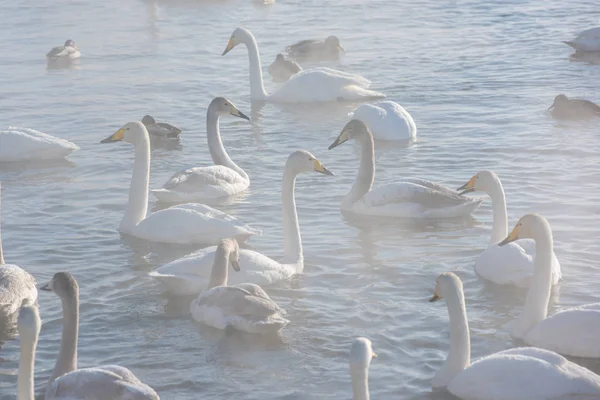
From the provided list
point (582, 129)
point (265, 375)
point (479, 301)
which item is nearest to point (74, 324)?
point (265, 375)

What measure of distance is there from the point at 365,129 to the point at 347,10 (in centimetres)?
1711

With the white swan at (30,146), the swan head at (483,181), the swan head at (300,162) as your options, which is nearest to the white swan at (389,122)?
the white swan at (30,146)

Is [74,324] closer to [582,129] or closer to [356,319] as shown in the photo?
[356,319]

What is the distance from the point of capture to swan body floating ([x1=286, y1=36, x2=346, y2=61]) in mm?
22938

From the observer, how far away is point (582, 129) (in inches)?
645

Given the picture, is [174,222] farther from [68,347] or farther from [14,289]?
[68,347]

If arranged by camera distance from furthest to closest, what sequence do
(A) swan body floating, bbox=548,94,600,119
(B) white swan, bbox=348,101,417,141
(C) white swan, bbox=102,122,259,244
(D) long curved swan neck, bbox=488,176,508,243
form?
1. (A) swan body floating, bbox=548,94,600,119
2. (B) white swan, bbox=348,101,417,141
3. (C) white swan, bbox=102,122,259,244
4. (D) long curved swan neck, bbox=488,176,508,243

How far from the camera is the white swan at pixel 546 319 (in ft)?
28.3

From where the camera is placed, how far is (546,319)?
8.88 m

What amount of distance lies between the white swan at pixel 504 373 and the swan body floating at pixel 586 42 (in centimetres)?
1453

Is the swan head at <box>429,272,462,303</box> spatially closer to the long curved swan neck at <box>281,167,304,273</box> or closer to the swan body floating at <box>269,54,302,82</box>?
the long curved swan neck at <box>281,167,304,273</box>

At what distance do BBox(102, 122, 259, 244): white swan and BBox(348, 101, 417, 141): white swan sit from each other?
4352 millimetres

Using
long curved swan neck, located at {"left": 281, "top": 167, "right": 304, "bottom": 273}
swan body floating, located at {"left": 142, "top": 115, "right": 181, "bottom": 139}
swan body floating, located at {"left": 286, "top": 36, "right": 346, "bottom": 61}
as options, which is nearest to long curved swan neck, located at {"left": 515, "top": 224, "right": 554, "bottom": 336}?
long curved swan neck, located at {"left": 281, "top": 167, "right": 304, "bottom": 273}

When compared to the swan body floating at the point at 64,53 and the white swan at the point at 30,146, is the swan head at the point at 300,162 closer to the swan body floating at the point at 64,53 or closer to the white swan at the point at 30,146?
the white swan at the point at 30,146
